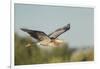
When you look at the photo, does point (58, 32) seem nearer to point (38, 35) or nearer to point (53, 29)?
point (53, 29)

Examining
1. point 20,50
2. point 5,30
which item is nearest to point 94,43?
point 20,50

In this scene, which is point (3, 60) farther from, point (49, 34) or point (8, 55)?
point (49, 34)

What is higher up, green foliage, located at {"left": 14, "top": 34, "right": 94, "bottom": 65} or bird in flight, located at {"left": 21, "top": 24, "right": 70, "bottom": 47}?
bird in flight, located at {"left": 21, "top": 24, "right": 70, "bottom": 47}

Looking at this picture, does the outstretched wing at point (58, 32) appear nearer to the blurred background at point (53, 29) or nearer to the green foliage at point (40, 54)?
the blurred background at point (53, 29)

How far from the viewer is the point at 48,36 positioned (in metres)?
2.07

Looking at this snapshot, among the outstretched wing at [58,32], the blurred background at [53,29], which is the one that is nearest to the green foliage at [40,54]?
the blurred background at [53,29]

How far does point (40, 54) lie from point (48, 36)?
0.71 ft

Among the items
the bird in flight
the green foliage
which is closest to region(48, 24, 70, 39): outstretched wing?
the bird in flight

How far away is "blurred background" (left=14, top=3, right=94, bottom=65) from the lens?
6.51 ft

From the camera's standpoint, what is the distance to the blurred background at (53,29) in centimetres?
198

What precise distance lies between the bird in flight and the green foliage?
62mm

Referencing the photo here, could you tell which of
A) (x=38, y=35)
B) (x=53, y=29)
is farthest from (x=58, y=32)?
(x=38, y=35)

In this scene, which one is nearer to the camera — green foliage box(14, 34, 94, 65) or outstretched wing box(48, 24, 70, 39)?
green foliage box(14, 34, 94, 65)

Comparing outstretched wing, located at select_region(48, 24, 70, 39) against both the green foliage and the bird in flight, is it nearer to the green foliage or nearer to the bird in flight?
the bird in flight
